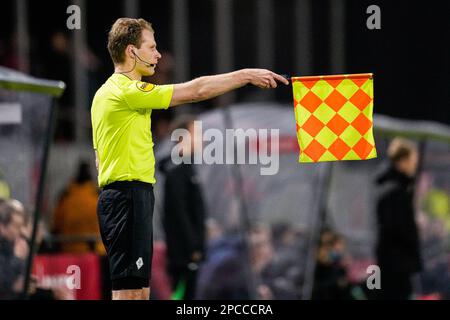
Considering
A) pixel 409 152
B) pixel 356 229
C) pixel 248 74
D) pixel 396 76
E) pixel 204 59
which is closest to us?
pixel 248 74

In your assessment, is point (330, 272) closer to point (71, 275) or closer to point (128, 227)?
point (71, 275)

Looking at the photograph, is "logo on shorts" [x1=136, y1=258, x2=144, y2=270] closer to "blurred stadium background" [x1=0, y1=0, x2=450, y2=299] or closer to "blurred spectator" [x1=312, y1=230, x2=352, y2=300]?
"blurred stadium background" [x1=0, y1=0, x2=450, y2=299]

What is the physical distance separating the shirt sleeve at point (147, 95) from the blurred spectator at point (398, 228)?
556 cm

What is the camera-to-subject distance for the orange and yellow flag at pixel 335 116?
26.3ft

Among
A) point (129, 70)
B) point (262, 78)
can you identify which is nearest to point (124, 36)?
point (129, 70)

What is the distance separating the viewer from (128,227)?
7711 millimetres

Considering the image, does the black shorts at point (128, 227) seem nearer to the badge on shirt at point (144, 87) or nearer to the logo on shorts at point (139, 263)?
the logo on shorts at point (139, 263)

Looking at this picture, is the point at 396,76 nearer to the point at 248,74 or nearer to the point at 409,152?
the point at 409,152

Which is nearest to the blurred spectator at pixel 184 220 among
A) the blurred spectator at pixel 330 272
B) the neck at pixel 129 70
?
the blurred spectator at pixel 330 272

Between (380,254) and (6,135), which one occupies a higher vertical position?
(6,135)

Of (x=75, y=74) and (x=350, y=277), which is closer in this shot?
(x=350, y=277)

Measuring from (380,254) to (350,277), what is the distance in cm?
86
